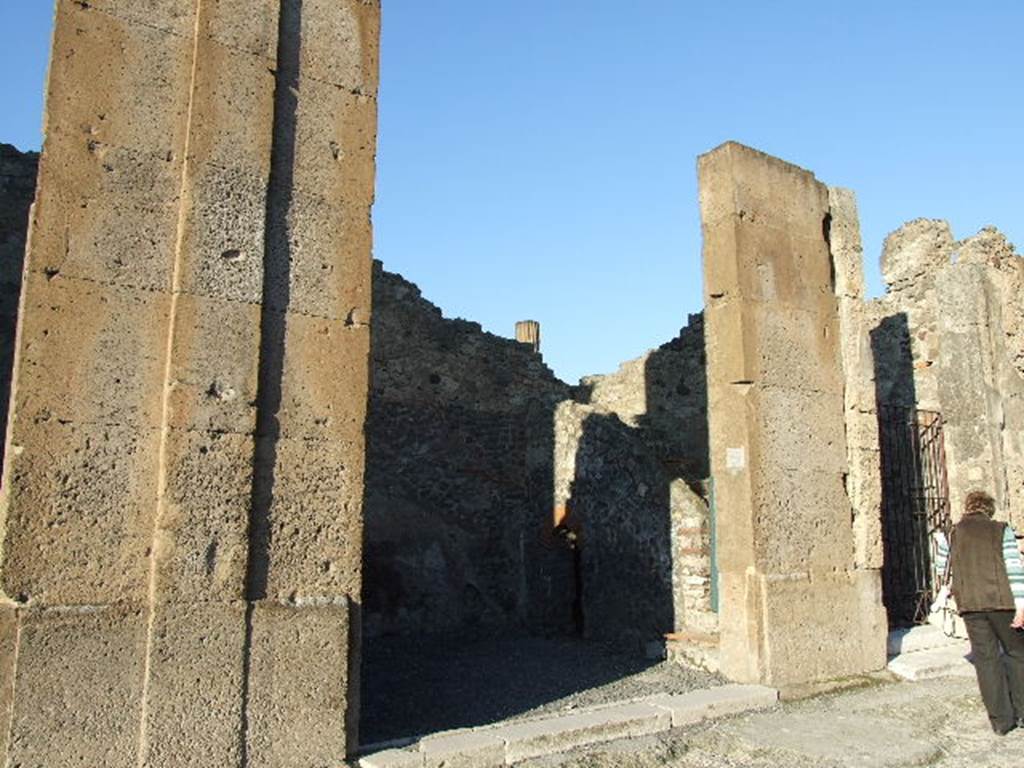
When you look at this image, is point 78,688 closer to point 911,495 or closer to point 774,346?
point 774,346

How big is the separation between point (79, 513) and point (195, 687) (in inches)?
35.9

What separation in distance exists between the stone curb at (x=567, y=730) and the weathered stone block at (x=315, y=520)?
84 cm

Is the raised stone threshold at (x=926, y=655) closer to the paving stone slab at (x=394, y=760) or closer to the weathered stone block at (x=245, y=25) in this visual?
the paving stone slab at (x=394, y=760)

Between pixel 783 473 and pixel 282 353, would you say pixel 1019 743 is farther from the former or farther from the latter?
pixel 282 353

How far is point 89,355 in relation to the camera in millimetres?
3850

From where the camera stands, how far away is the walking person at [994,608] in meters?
5.05

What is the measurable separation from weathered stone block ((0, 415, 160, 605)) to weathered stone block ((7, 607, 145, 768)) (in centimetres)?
10

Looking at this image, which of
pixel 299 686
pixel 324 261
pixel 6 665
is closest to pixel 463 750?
pixel 299 686

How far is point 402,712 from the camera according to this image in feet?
18.8

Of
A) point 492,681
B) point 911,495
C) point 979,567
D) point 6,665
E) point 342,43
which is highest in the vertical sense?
point 342,43

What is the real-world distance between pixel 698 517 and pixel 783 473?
160 cm

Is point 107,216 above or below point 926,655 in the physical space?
above

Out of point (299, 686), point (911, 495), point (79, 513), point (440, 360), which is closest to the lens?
point (79, 513)

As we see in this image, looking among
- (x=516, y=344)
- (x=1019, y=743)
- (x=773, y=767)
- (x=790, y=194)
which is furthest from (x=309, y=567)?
(x=516, y=344)
